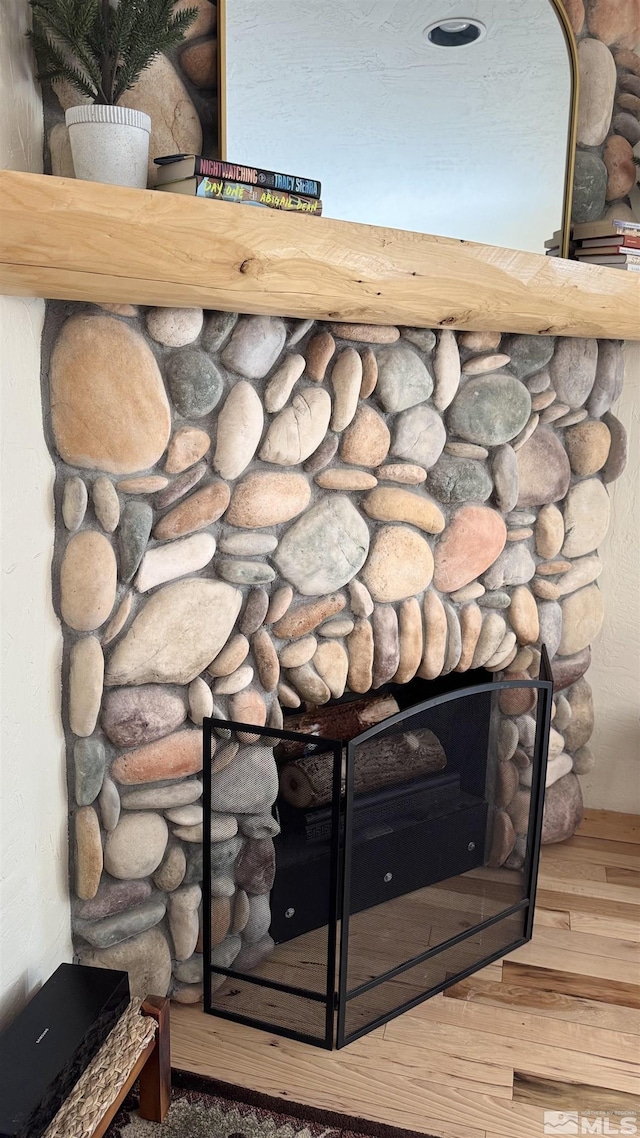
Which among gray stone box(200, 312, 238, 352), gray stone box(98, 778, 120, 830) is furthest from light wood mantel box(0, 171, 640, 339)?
gray stone box(98, 778, 120, 830)

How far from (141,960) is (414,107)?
177cm

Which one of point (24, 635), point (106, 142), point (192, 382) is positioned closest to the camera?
point (106, 142)

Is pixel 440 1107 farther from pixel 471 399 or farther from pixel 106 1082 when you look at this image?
pixel 471 399

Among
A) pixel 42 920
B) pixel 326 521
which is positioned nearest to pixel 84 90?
pixel 326 521

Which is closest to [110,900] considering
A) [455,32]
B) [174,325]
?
[174,325]

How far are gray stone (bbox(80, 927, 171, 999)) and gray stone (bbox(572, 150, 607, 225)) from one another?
1.89 metres

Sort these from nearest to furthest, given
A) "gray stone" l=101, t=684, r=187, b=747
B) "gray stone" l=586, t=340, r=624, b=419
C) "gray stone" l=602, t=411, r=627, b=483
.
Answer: "gray stone" l=101, t=684, r=187, b=747 < "gray stone" l=586, t=340, r=624, b=419 < "gray stone" l=602, t=411, r=627, b=483

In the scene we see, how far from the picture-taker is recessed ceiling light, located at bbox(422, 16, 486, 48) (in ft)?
5.94

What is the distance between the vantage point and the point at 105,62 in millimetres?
1333

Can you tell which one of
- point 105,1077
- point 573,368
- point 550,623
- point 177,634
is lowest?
point 105,1077

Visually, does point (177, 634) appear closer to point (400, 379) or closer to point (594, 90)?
point (400, 379)

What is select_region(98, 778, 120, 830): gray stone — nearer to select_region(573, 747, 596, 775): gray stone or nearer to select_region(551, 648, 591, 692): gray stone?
select_region(551, 648, 591, 692): gray stone

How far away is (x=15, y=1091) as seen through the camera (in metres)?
1.25

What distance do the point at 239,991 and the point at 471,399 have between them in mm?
1300
